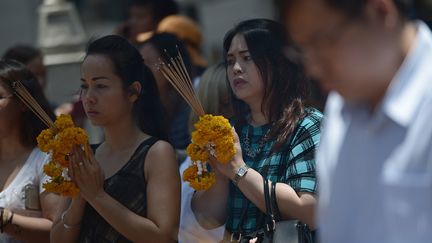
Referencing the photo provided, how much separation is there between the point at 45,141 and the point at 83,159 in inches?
8.9

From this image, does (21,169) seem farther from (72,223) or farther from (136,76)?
(136,76)

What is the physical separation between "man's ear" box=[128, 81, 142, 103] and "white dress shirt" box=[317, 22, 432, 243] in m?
2.20

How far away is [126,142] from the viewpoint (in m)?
4.01

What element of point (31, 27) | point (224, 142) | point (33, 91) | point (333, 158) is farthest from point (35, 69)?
point (31, 27)

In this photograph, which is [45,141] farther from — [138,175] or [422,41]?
[422,41]

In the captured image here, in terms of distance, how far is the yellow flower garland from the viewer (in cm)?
350

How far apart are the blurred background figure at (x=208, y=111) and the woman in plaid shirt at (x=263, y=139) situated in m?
0.04

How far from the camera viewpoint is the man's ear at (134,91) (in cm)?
411

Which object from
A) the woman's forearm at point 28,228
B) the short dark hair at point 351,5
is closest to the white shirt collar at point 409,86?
the short dark hair at point 351,5

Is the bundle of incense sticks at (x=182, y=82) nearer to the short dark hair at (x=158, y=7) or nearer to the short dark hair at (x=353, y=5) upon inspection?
the short dark hair at (x=353, y=5)

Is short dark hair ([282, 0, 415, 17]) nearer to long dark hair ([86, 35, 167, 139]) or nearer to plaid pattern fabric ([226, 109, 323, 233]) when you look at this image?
plaid pattern fabric ([226, 109, 323, 233])

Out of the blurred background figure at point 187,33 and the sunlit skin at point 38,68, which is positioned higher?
the blurred background figure at point 187,33

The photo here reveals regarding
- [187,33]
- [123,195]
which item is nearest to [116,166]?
[123,195]

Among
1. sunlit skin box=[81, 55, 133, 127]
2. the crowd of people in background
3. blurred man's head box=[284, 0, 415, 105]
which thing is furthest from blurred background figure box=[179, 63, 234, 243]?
blurred man's head box=[284, 0, 415, 105]
